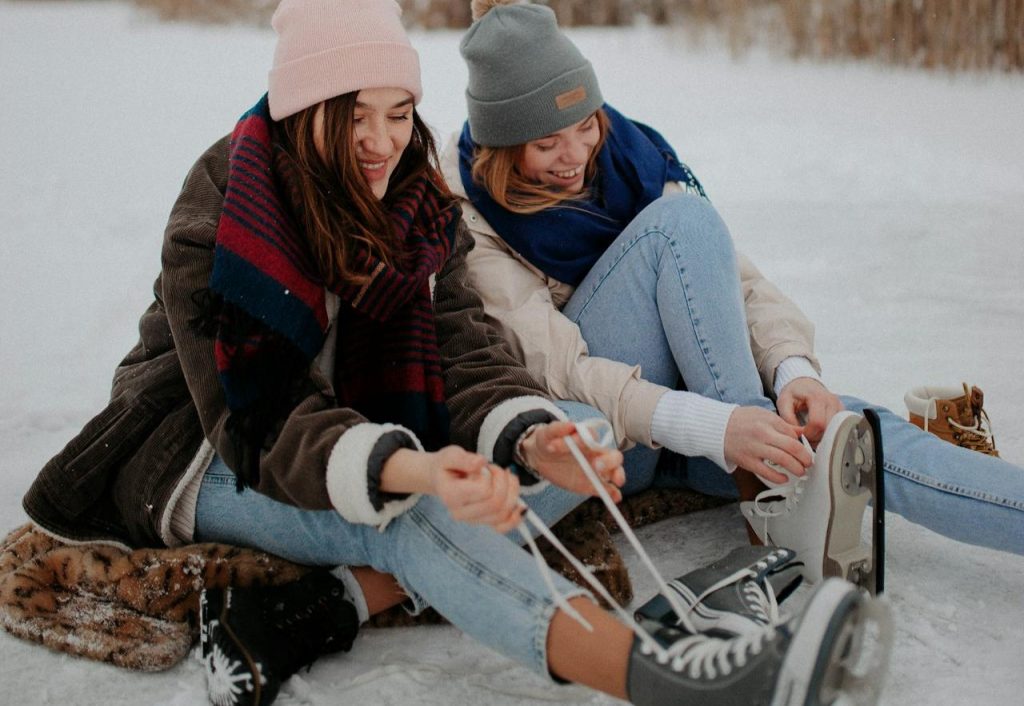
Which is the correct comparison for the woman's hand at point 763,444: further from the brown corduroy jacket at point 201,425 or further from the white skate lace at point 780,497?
the brown corduroy jacket at point 201,425

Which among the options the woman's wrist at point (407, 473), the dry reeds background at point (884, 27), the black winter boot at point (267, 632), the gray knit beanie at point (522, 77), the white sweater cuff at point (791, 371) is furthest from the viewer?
the dry reeds background at point (884, 27)

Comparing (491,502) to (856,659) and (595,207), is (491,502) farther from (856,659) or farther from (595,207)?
(595,207)

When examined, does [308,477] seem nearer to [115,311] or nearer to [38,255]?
[115,311]

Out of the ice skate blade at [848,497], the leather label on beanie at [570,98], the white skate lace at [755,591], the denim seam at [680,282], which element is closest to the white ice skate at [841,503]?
the ice skate blade at [848,497]

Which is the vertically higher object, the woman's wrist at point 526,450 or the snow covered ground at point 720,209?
the woman's wrist at point 526,450

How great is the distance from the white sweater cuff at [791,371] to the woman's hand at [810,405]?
28 mm

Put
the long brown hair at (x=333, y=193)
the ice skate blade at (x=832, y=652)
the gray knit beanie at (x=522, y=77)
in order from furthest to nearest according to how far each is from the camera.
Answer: the gray knit beanie at (x=522, y=77)
the long brown hair at (x=333, y=193)
the ice skate blade at (x=832, y=652)

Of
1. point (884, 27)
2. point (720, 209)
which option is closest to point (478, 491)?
point (720, 209)

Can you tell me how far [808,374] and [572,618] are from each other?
89 cm

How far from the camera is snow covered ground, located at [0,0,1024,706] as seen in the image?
172 cm

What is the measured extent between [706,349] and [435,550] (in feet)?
2.35

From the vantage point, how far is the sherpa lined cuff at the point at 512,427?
166cm

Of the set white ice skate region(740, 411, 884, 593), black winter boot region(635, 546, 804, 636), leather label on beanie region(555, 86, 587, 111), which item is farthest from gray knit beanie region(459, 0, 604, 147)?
black winter boot region(635, 546, 804, 636)

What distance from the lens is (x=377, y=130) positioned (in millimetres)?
1765
